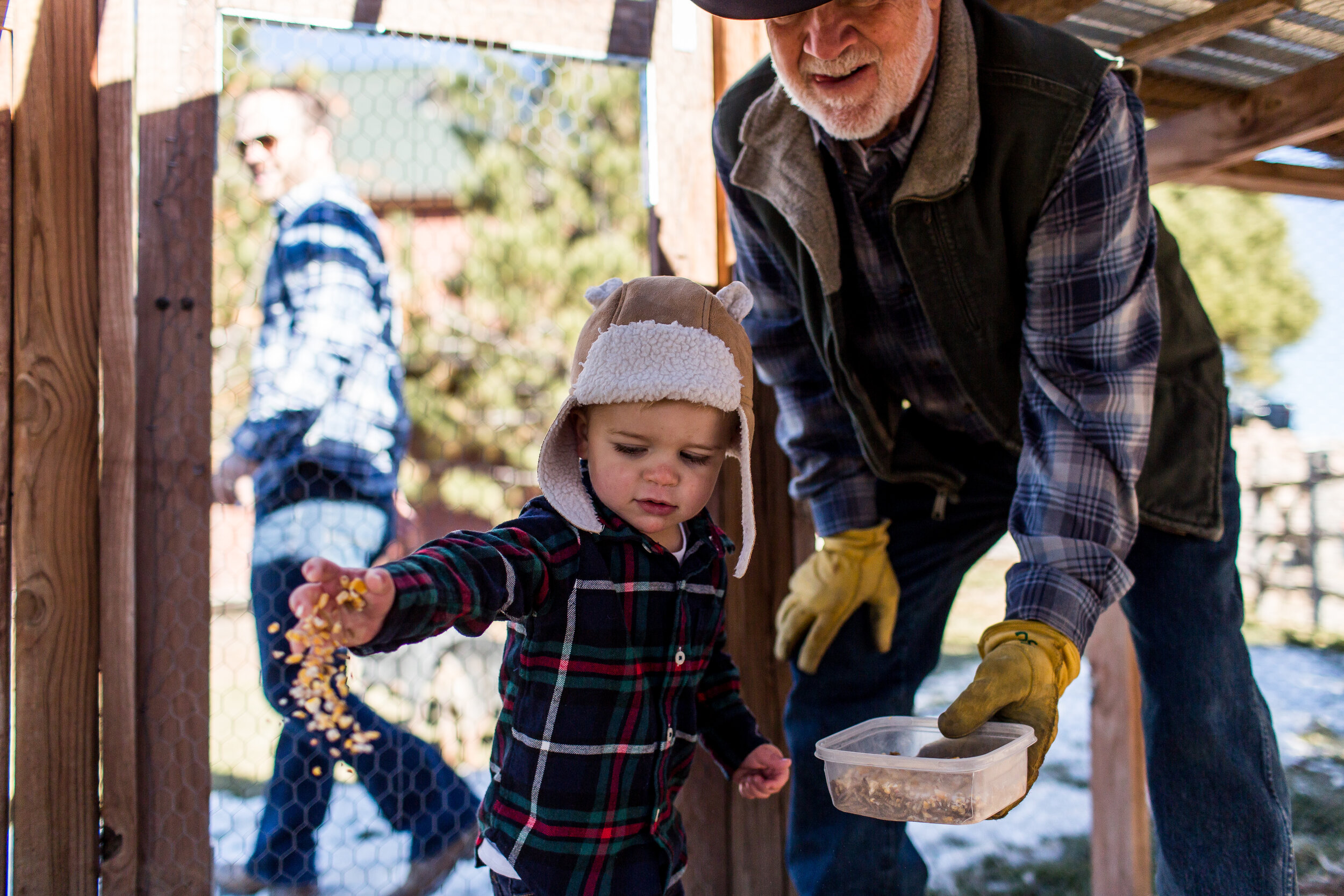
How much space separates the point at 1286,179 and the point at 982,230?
164cm

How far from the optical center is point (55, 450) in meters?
1.56

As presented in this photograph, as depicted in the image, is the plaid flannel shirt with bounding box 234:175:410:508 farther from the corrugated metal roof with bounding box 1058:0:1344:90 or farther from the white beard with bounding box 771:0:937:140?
the corrugated metal roof with bounding box 1058:0:1344:90

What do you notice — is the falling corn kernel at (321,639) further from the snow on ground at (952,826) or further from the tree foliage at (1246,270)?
the tree foliage at (1246,270)

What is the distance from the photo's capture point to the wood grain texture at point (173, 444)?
1.66 metres

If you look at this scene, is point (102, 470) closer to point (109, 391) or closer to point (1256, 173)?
point (109, 391)

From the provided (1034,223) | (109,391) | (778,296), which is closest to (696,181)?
(778,296)

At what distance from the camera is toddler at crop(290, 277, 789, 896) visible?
1153mm

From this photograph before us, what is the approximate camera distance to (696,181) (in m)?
1.93

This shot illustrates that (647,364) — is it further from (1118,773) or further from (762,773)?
(1118,773)

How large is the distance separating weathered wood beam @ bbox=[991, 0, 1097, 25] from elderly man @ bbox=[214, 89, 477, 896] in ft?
4.66

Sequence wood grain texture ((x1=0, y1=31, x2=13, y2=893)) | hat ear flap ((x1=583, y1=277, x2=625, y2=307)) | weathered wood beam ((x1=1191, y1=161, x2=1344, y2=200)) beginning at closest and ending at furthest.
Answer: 1. hat ear flap ((x1=583, y1=277, x2=625, y2=307))
2. wood grain texture ((x1=0, y1=31, x2=13, y2=893))
3. weathered wood beam ((x1=1191, y1=161, x2=1344, y2=200))

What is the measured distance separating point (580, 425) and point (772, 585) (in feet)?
2.68

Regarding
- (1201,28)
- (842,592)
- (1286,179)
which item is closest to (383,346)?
(842,592)

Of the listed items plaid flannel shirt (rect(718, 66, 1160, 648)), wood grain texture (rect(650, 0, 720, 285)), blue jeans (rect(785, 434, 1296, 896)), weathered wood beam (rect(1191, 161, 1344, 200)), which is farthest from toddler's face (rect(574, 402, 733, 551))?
weathered wood beam (rect(1191, 161, 1344, 200))
